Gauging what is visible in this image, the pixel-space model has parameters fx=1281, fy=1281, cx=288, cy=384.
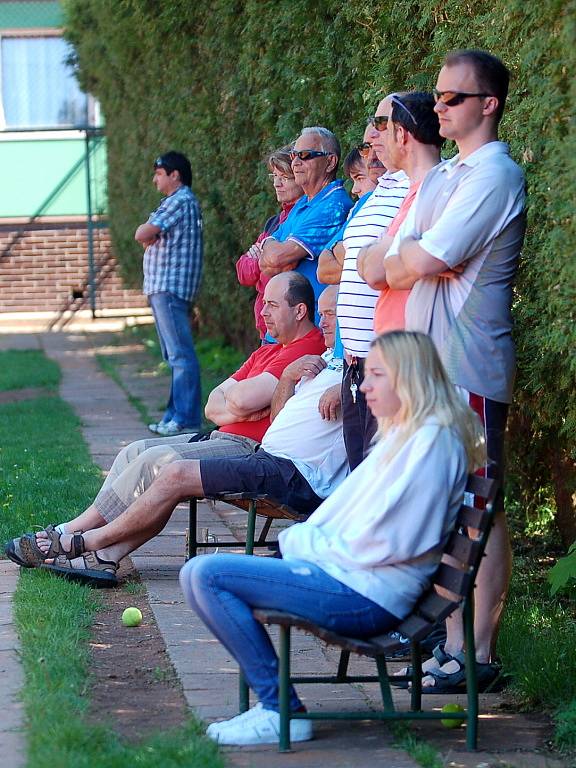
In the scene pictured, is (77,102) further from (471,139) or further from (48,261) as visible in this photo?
(471,139)

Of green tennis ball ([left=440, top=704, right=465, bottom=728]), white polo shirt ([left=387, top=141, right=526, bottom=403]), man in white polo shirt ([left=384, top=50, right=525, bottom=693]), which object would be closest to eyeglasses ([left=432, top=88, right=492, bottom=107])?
man in white polo shirt ([left=384, top=50, right=525, bottom=693])

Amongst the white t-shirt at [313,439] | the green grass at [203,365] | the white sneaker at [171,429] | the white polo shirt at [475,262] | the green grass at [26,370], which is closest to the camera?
the white polo shirt at [475,262]

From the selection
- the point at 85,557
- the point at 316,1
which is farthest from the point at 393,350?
the point at 316,1

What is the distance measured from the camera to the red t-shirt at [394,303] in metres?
4.17

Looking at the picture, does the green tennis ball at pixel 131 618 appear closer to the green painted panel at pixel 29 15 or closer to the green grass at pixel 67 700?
the green grass at pixel 67 700

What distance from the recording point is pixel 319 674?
4270 mm

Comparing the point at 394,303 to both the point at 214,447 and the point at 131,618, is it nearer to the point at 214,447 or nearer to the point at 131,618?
the point at 214,447

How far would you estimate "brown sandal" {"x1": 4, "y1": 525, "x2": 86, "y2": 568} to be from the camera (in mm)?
5211

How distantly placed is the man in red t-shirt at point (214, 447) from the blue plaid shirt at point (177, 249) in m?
4.18

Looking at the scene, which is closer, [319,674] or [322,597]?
[322,597]

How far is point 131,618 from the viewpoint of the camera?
189 inches

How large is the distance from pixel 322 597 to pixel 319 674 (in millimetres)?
937

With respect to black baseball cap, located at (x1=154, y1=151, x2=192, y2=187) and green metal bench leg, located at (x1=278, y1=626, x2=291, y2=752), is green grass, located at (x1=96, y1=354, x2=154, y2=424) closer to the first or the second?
black baseball cap, located at (x1=154, y1=151, x2=192, y2=187)

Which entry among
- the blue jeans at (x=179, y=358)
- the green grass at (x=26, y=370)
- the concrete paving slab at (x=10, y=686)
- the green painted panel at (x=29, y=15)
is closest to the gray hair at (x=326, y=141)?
the concrete paving slab at (x=10, y=686)
